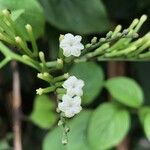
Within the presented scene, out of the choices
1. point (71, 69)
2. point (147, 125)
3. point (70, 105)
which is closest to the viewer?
point (70, 105)

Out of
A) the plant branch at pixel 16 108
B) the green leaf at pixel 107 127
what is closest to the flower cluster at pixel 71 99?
the green leaf at pixel 107 127

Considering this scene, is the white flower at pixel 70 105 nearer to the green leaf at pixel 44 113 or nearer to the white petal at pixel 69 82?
A: the white petal at pixel 69 82

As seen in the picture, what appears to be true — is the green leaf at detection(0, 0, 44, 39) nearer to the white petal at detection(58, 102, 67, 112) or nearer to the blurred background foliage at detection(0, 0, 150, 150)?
the blurred background foliage at detection(0, 0, 150, 150)

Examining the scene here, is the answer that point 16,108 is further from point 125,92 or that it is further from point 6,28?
point 6,28

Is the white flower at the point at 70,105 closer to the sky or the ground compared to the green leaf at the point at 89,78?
closer to the ground

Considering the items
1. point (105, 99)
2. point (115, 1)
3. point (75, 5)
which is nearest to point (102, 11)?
point (75, 5)

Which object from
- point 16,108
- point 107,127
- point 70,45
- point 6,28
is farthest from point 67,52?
A: point 16,108
